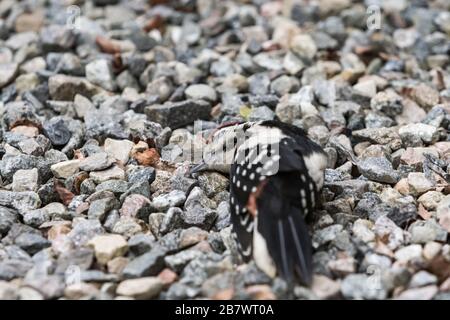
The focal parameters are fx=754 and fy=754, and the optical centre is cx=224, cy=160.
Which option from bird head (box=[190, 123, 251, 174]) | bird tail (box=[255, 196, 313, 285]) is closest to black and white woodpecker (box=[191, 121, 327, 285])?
bird tail (box=[255, 196, 313, 285])

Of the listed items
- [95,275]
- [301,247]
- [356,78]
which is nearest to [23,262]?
[95,275]

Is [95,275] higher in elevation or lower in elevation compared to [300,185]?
lower

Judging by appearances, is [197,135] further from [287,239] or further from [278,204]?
[287,239]

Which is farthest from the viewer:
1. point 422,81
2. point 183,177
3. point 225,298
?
point 422,81

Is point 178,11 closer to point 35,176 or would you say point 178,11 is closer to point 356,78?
point 356,78

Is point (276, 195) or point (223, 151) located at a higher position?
point (276, 195)

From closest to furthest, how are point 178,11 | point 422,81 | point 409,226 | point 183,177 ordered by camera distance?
point 409,226
point 183,177
point 422,81
point 178,11

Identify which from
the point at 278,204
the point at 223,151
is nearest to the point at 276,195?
the point at 278,204
